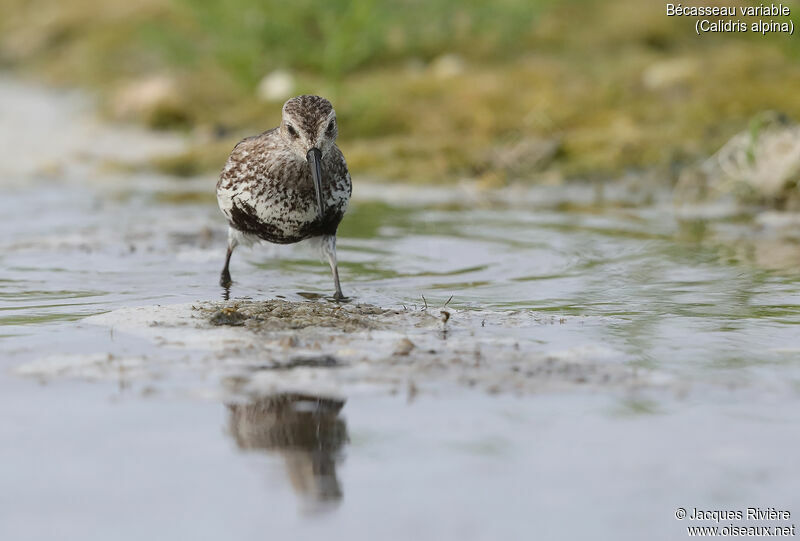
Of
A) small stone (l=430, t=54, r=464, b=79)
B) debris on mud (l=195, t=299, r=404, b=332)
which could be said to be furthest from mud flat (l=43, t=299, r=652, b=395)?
small stone (l=430, t=54, r=464, b=79)

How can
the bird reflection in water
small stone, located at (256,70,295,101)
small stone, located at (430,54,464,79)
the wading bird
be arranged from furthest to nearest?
1. small stone, located at (430,54,464,79)
2. small stone, located at (256,70,295,101)
3. the wading bird
4. the bird reflection in water

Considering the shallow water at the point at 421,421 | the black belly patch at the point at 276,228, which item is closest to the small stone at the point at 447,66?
the shallow water at the point at 421,421

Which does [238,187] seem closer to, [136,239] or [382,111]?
[136,239]

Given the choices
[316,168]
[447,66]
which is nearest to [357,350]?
[316,168]

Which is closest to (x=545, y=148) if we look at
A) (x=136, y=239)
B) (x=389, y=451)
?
(x=136, y=239)

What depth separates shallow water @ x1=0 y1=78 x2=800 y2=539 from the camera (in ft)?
11.5

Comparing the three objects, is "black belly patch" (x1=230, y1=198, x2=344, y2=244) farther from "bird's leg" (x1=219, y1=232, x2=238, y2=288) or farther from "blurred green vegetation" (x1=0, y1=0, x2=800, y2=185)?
"blurred green vegetation" (x1=0, y1=0, x2=800, y2=185)

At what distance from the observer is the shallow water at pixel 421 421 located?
350 cm

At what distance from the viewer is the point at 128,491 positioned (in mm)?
3652

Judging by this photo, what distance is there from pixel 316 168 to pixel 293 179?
0.24 metres

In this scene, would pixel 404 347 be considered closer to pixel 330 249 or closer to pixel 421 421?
pixel 421 421

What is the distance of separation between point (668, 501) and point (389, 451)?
3.26 feet

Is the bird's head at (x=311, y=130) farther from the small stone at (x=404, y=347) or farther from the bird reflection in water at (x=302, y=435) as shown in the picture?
the bird reflection in water at (x=302, y=435)

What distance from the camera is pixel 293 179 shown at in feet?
22.6
